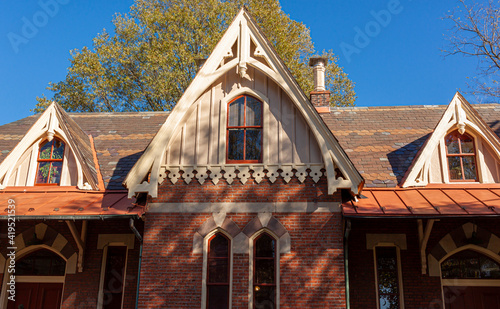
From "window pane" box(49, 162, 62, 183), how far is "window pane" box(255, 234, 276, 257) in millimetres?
5867

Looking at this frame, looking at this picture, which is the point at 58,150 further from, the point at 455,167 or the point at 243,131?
the point at 455,167

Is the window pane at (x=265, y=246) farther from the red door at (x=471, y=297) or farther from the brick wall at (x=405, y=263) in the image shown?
the red door at (x=471, y=297)

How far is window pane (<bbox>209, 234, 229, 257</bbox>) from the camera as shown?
9.60 m

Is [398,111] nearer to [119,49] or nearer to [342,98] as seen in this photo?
[342,98]

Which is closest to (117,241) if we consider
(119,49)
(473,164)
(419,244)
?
(419,244)

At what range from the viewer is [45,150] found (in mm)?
11875

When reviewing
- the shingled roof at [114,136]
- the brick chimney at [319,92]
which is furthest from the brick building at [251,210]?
the brick chimney at [319,92]

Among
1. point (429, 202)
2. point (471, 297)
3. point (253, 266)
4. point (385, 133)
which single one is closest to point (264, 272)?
point (253, 266)

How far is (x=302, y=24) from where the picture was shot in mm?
29078

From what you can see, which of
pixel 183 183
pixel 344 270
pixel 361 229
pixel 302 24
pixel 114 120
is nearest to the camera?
pixel 344 270

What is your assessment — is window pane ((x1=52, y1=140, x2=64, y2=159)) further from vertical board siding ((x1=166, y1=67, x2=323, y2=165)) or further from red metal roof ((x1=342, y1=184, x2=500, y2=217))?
red metal roof ((x1=342, y1=184, x2=500, y2=217))

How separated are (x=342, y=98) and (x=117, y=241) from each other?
70.8ft

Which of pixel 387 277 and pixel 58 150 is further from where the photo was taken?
pixel 58 150

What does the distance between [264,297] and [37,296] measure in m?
6.10
